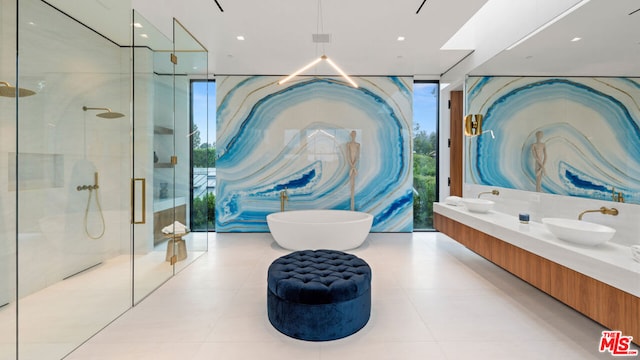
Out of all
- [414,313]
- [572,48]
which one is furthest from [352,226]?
[572,48]

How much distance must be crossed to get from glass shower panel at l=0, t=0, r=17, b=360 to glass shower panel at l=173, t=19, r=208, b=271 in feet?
4.40

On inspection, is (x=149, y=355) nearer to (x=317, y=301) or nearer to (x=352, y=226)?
(x=317, y=301)

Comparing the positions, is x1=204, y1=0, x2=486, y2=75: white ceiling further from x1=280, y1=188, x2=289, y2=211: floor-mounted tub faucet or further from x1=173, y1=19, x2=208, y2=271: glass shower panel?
x1=280, y1=188, x2=289, y2=211: floor-mounted tub faucet

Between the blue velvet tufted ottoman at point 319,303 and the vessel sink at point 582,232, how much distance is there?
58.6 inches

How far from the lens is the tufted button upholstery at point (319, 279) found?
200 cm

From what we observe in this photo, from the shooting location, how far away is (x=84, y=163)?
259 centimetres

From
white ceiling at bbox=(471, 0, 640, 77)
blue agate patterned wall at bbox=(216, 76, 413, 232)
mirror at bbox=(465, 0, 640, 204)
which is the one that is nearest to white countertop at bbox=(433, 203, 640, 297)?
mirror at bbox=(465, 0, 640, 204)

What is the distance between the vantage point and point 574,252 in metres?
1.97

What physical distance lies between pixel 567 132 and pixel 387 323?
7.43 ft

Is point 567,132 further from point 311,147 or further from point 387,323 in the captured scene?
point 311,147

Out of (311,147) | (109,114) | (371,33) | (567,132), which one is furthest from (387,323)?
(311,147)

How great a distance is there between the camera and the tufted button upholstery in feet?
6.56

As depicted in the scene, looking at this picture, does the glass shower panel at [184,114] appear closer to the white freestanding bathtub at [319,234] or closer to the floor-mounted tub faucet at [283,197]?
the white freestanding bathtub at [319,234]

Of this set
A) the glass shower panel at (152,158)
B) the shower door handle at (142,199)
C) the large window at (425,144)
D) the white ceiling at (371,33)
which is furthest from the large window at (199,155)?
the large window at (425,144)
